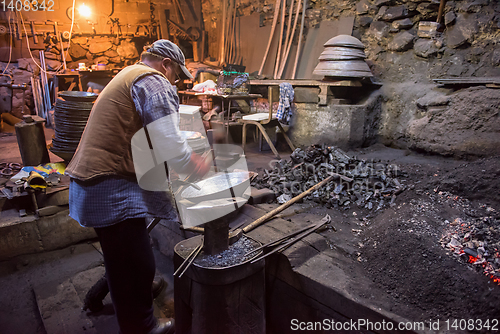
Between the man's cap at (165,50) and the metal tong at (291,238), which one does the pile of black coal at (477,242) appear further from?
the man's cap at (165,50)

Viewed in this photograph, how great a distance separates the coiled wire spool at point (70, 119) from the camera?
3770 mm

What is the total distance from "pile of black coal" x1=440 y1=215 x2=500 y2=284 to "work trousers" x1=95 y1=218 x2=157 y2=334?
2.24 metres

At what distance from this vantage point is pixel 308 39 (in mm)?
6984

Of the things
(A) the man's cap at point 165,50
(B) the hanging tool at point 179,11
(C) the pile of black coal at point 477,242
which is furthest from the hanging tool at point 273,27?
(C) the pile of black coal at point 477,242

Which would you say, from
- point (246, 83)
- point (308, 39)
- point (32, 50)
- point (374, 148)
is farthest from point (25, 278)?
point (32, 50)

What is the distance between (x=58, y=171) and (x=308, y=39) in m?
5.69

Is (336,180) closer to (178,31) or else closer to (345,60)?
(345,60)

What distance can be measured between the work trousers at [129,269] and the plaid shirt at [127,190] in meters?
0.09

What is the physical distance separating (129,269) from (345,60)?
4839 mm

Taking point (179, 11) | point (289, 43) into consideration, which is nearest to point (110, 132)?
point (289, 43)

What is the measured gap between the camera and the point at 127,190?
75.0 inches

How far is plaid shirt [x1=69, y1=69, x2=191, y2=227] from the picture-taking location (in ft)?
5.87

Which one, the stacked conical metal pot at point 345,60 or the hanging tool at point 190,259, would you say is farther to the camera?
the stacked conical metal pot at point 345,60

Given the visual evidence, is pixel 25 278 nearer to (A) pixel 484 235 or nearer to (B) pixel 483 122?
(A) pixel 484 235
